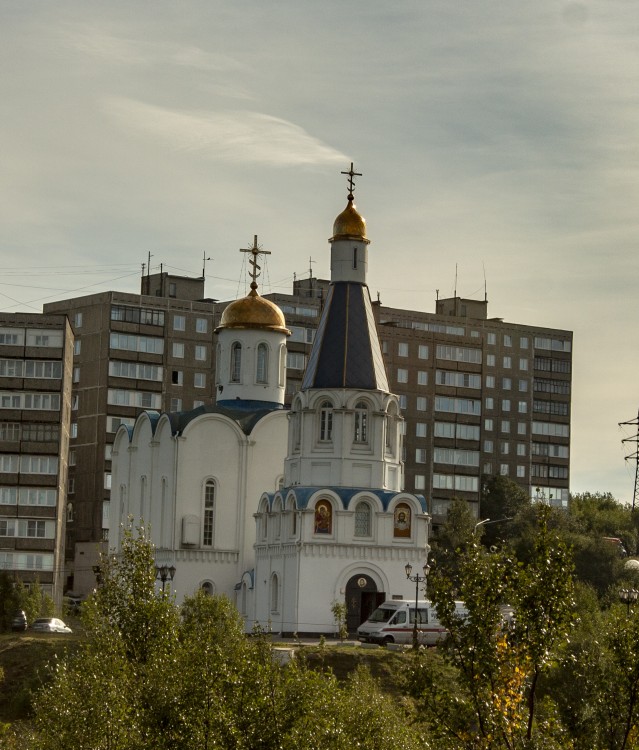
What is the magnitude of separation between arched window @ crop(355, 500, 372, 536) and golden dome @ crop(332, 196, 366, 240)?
31.8ft

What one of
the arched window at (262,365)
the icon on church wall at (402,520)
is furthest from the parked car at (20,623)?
the arched window at (262,365)

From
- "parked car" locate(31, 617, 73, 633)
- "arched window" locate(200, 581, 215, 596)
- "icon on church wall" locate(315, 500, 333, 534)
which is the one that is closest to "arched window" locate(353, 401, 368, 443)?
"icon on church wall" locate(315, 500, 333, 534)

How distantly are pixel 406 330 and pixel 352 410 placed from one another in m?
42.1

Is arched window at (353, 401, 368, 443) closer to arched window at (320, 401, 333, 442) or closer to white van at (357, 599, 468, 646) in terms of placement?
arched window at (320, 401, 333, 442)

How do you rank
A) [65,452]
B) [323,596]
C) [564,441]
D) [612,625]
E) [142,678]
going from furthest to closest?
1. [564,441]
2. [65,452]
3. [323,596]
4. [142,678]
5. [612,625]

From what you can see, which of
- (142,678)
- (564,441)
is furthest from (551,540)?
(564,441)

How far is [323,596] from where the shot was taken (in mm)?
60188

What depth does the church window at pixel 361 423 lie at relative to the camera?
6203 cm

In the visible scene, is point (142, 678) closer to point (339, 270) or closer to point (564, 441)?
point (339, 270)

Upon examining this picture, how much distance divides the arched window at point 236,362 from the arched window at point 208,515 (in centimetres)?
528

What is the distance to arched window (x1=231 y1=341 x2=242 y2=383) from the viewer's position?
7038 centimetres

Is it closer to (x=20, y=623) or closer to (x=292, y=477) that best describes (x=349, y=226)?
(x=292, y=477)

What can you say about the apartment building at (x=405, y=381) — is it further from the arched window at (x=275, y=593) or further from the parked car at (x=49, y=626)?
the parked car at (x=49, y=626)

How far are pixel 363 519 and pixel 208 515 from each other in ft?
25.6
